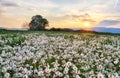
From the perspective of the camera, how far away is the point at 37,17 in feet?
330

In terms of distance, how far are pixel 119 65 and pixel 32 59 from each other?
2823 millimetres

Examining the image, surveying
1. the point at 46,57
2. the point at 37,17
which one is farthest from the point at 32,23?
the point at 46,57

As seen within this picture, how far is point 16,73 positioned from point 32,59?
2477mm

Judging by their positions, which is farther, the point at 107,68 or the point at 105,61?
the point at 105,61

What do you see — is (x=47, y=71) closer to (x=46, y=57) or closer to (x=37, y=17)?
(x=46, y=57)

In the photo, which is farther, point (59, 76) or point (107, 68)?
point (107, 68)

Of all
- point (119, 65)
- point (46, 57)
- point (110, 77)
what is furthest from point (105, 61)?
point (110, 77)

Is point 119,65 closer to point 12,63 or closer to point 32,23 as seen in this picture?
point 12,63

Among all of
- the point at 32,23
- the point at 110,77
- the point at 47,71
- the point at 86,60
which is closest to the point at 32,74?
the point at 47,71

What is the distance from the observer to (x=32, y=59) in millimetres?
10797

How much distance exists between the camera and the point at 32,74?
8.56 metres

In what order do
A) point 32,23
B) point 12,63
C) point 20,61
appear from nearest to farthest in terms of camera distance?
1. point 12,63
2. point 20,61
3. point 32,23

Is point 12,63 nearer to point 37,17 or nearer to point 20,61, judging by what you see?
point 20,61

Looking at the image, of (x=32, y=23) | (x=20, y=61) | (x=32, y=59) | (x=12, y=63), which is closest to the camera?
(x=12, y=63)
